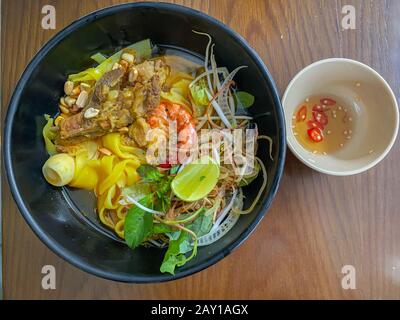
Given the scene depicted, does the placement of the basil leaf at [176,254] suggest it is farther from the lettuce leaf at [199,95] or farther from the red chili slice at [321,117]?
the red chili slice at [321,117]

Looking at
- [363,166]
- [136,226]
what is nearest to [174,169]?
[136,226]

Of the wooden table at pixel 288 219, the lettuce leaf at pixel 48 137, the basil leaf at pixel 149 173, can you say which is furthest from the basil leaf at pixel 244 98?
the lettuce leaf at pixel 48 137

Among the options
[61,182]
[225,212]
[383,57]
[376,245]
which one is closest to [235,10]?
[383,57]

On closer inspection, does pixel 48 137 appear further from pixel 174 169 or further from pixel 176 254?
pixel 176 254

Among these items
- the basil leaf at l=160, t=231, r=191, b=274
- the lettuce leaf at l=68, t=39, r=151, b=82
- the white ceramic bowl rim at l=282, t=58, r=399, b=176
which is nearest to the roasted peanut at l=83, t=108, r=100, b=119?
the lettuce leaf at l=68, t=39, r=151, b=82

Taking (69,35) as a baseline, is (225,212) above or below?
below
